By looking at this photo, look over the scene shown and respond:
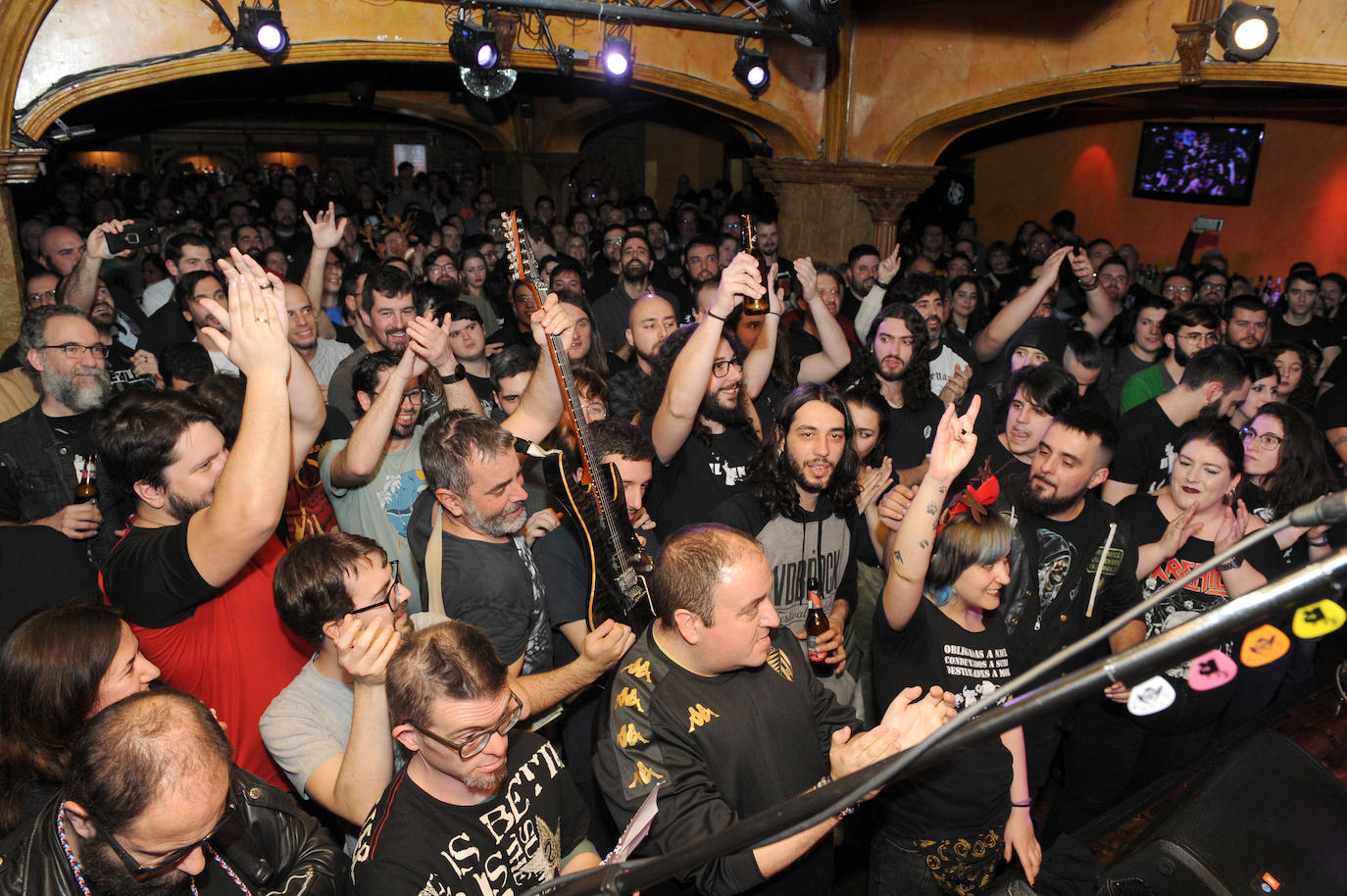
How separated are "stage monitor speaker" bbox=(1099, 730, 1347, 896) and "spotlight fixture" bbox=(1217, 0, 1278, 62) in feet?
18.4

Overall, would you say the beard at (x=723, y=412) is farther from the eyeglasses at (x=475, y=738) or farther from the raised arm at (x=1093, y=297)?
the raised arm at (x=1093, y=297)

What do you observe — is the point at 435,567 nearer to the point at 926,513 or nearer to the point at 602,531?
the point at 602,531

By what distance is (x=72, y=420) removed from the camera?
3.18 m

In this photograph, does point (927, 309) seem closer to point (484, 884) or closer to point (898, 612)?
point (898, 612)

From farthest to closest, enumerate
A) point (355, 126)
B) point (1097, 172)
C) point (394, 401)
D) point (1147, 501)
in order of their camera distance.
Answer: point (355, 126), point (1097, 172), point (1147, 501), point (394, 401)

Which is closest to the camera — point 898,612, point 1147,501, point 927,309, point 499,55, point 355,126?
point 898,612

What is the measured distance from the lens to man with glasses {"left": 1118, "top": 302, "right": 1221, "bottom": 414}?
428cm

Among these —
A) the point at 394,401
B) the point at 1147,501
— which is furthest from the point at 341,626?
the point at 1147,501

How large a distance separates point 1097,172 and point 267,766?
41.6 ft

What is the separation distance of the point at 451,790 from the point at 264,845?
0.38 meters

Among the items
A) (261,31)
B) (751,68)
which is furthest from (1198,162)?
(261,31)

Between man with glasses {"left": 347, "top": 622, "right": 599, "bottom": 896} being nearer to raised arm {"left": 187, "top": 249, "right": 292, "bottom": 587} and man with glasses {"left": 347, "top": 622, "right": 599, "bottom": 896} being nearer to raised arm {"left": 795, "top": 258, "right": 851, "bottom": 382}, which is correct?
raised arm {"left": 187, "top": 249, "right": 292, "bottom": 587}

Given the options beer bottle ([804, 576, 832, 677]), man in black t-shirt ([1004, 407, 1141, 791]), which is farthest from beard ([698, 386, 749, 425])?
man in black t-shirt ([1004, 407, 1141, 791])

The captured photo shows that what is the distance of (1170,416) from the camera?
12.4 ft
